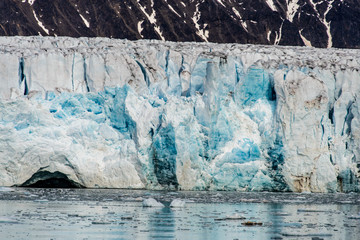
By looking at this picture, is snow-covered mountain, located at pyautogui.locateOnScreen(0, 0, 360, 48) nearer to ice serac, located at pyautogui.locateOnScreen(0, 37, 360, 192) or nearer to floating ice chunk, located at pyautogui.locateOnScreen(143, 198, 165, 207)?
ice serac, located at pyautogui.locateOnScreen(0, 37, 360, 192)

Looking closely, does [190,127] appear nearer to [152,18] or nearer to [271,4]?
[152,18]

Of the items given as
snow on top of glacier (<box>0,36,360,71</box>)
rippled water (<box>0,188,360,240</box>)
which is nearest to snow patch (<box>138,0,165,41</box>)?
snow on top of glacier (<box>0,36,360,71</box>)

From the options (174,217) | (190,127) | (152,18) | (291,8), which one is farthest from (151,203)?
(291,8)

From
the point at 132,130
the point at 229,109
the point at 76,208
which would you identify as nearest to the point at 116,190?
the point at 132,130

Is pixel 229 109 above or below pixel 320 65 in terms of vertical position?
below

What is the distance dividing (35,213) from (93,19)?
41338 millimetres

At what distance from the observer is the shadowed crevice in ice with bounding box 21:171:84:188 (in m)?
19.4

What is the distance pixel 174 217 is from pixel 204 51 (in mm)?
11583

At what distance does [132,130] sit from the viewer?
65.3 feet

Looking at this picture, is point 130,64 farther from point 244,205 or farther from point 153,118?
point 244,205

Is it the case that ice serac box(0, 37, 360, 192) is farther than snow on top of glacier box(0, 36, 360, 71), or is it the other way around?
snow on top of glacier box(0, 36, 360, 71)

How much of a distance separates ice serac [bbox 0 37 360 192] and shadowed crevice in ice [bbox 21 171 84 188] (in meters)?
0.06

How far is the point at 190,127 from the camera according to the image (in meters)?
19.5

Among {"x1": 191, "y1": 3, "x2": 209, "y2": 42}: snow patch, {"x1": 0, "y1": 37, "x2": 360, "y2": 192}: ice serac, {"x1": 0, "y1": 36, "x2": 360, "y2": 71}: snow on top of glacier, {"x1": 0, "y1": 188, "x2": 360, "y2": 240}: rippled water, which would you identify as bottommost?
→ {"x1": 0, "y1": 188, "x2": 360, "y2": 240}: rippled water
